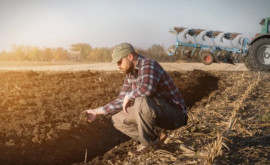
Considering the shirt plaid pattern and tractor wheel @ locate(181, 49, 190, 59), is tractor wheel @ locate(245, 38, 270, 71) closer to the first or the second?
tractor wheel @ locate(181, 49, 190, 59)

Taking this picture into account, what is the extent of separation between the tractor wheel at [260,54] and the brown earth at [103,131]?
3.20 meters

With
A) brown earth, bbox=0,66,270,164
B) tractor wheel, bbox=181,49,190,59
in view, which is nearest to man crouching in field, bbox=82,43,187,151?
brown earth, bbox=0,66,270,164

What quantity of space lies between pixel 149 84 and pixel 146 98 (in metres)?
0.16

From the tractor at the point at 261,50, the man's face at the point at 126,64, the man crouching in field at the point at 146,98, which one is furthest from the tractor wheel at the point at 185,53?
the man's face at the point at 126,64

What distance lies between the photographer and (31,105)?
16.7ft

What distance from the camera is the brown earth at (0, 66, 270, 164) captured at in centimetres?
302

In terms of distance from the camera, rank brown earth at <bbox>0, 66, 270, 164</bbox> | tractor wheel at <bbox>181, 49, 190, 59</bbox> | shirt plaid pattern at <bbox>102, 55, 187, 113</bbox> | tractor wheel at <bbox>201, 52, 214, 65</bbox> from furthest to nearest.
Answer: tractor wheel at <bbox>181, 49, 190, 59</bbox>, tractor wheel at <bbox>201, 52, 214, 65</bbox>, brown earth at <bbox>0, 66, 270, 164</bbox>, shirt plaid pattern at <bbox>102, 55, 187, 113</bbox>

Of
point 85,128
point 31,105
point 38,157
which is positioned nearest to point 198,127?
point 85,128

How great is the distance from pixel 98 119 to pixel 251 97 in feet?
9.69

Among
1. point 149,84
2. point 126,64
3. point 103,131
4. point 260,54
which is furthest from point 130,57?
point 260,54

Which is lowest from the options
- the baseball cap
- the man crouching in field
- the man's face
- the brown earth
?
the brown earth

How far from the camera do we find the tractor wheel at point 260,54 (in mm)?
9508

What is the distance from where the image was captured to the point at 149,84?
2.82 m

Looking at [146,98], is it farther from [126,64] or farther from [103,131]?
[103,131]
